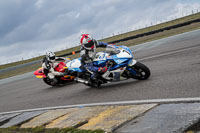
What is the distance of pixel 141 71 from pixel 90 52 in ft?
5.51

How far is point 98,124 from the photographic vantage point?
178 inches

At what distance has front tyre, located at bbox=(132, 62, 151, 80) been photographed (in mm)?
7687

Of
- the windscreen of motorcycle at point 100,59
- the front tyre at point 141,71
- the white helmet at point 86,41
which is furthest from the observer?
the white helmet at point 86,41

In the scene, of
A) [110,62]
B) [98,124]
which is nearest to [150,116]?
[98,124]

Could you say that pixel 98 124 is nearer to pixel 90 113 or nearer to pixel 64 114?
pixel 90 113

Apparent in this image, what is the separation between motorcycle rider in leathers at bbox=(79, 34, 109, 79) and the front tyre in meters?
0.91

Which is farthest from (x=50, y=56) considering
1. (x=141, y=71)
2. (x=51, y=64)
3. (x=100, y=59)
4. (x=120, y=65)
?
(x=141, y=71)

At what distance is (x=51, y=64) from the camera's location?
12.1 meters

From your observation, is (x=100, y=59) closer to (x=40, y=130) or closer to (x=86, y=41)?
(x=86, y=41)

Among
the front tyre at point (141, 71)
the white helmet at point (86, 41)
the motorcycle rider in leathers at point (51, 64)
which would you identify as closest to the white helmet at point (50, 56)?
the motorcycle rider in leathers at point (51, 64)

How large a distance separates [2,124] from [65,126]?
243cm

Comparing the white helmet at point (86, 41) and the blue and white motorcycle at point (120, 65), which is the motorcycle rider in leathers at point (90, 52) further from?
the blue and white motorcycle at point (120, 65)

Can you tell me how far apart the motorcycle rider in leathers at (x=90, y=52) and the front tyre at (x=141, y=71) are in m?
0.91

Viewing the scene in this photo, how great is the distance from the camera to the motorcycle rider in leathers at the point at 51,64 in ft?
38.9
